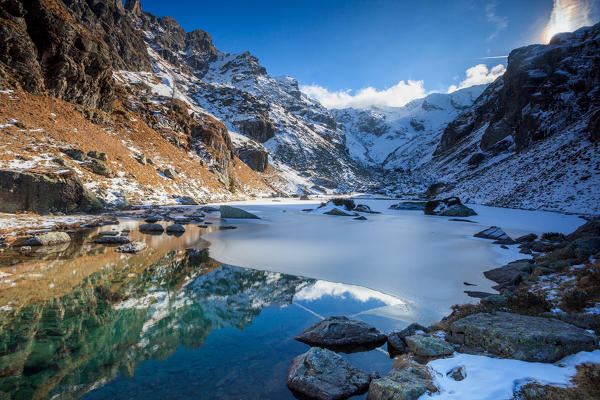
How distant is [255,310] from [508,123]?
106 meters

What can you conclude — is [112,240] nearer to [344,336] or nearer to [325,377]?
[344,336]

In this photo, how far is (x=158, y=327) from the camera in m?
6.66

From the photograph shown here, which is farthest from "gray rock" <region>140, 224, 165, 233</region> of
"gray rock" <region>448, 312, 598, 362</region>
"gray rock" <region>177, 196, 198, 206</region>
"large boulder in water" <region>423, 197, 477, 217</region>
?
"large boulder in water" <region>423, 197, 477, 217</region>

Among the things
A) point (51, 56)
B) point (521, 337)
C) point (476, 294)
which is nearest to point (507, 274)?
point (476, 294)

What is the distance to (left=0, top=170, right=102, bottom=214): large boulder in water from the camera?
1931 centimetres

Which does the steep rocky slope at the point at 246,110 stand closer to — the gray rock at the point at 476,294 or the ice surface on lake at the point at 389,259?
the ice surface on lake at the point at 389,259

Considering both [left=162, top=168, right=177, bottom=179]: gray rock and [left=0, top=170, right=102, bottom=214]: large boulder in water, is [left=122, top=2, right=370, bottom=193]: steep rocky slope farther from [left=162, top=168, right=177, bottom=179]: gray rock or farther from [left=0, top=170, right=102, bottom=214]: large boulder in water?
[left=0, top=170, right=102, bottom=214]: large boulder in water

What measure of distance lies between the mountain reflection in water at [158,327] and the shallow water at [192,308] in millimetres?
30

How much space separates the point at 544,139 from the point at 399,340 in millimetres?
75290

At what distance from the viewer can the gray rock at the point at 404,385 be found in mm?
Result: 3666

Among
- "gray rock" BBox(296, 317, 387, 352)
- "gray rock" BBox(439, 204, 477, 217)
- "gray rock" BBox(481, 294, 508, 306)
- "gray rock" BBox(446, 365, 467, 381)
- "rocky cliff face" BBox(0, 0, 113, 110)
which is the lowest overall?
"gray rock" BBox(296, 317, 387, 352)

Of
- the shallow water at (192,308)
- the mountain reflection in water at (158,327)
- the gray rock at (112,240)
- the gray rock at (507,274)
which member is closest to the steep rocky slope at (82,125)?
the gray rock at (112,240)

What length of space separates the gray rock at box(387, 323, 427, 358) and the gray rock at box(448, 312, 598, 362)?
0.94 metres

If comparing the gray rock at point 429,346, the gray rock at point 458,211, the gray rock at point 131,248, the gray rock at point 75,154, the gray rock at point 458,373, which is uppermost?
the gray rock at point 75,154
